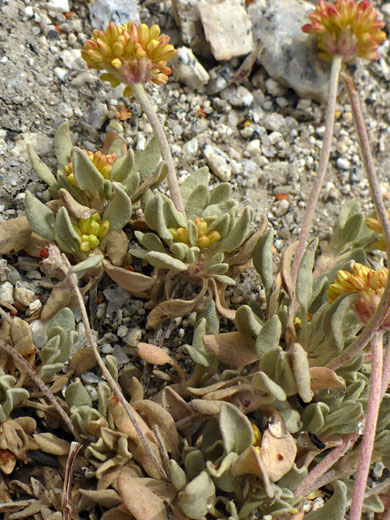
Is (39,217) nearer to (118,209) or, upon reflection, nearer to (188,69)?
(118,209)

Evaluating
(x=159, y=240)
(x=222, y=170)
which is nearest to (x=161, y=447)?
(x=159, y=240)

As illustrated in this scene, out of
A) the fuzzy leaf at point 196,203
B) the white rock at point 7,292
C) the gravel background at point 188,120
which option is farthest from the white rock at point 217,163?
the white rock at point 7,292

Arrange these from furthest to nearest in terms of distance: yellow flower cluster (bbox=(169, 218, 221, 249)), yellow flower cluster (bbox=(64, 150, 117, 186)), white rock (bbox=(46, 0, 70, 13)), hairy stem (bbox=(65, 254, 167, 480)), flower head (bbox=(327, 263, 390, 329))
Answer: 1. white rock (bbox=(46, 0, 70, 13))
2. yellow flower cluster (bbox=(64, 150, 117, 186))
3. yellow flower cluster (bbox=(169, 218, 221, 249))
4. flower head (bbox=(327, 263, 390, 329))
5. hairy stem (bbox=(65, 254, 167, 480))

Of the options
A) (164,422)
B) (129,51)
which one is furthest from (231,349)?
(129,51)

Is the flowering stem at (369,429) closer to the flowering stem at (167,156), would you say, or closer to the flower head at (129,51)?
the flowering stem at (167,156)

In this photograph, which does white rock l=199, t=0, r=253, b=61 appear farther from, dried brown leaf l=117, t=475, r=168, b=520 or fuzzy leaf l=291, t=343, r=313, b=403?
dried brown leaf l=117, t=475, r=168, b=520

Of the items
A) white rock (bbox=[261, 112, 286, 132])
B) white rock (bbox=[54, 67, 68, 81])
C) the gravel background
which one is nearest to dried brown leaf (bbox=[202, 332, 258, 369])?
the gravel background

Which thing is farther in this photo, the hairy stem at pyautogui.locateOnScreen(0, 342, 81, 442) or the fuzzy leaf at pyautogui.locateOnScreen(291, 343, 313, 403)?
the hairy stem at pyautogui.locateOnScreen(0, 342, 81, 442)
